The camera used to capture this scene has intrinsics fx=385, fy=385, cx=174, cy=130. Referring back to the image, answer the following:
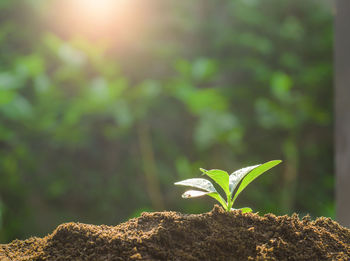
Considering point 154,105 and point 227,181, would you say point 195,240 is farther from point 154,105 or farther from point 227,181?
point 154,105

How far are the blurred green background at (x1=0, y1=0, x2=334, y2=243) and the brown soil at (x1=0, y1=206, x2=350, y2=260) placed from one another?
5.75 ft

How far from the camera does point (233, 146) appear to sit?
259cm

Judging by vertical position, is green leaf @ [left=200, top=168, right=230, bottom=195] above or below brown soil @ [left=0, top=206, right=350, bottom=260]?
above

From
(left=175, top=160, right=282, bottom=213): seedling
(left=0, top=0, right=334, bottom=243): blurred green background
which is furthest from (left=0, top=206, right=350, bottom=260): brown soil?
(left=0, top=0, right=334, bottom=243): blurred green background

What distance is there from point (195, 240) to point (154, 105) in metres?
2.22

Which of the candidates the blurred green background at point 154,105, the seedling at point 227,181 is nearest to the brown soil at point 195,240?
the seedling at point 227,181

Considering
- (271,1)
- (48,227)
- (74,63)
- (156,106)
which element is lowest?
(48,227)

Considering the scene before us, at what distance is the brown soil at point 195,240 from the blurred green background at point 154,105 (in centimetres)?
175

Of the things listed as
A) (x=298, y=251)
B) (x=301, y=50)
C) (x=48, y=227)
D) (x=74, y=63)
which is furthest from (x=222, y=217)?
(x=301, y=50)

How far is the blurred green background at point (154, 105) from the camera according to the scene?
2297mm

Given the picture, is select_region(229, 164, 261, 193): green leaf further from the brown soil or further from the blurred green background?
the blurred green background

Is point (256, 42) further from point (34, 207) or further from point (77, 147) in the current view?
point (34, 207)

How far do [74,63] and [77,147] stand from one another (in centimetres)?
58

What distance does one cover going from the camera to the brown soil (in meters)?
0.42
